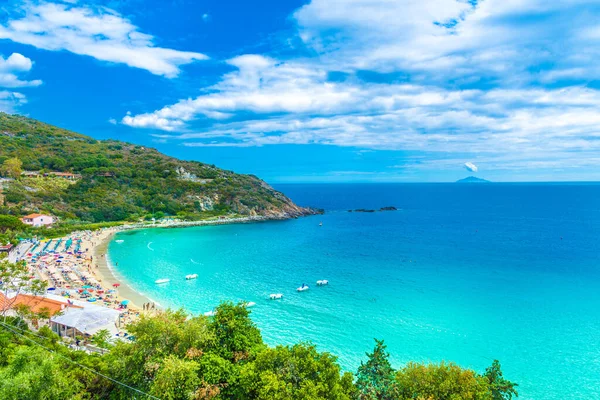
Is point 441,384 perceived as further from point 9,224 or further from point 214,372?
point 9,224

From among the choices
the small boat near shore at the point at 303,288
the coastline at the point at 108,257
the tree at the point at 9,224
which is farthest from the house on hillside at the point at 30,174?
the small boat near shore at the point at 303,288

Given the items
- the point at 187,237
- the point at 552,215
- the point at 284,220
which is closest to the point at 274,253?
the point at 187,237

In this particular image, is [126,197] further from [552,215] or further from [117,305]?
[552,215]

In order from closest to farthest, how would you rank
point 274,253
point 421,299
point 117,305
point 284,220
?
point 117,305 → point 421,299 → point 274,253 → point 284,220

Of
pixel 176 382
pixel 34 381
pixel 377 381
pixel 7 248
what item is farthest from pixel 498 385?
pixel 7 248

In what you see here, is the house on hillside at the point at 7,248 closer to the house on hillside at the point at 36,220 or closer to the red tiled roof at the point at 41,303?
the house on hillside at the point at 36,220

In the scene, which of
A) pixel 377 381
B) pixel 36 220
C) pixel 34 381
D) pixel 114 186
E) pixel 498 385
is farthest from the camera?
pixel 114 186
